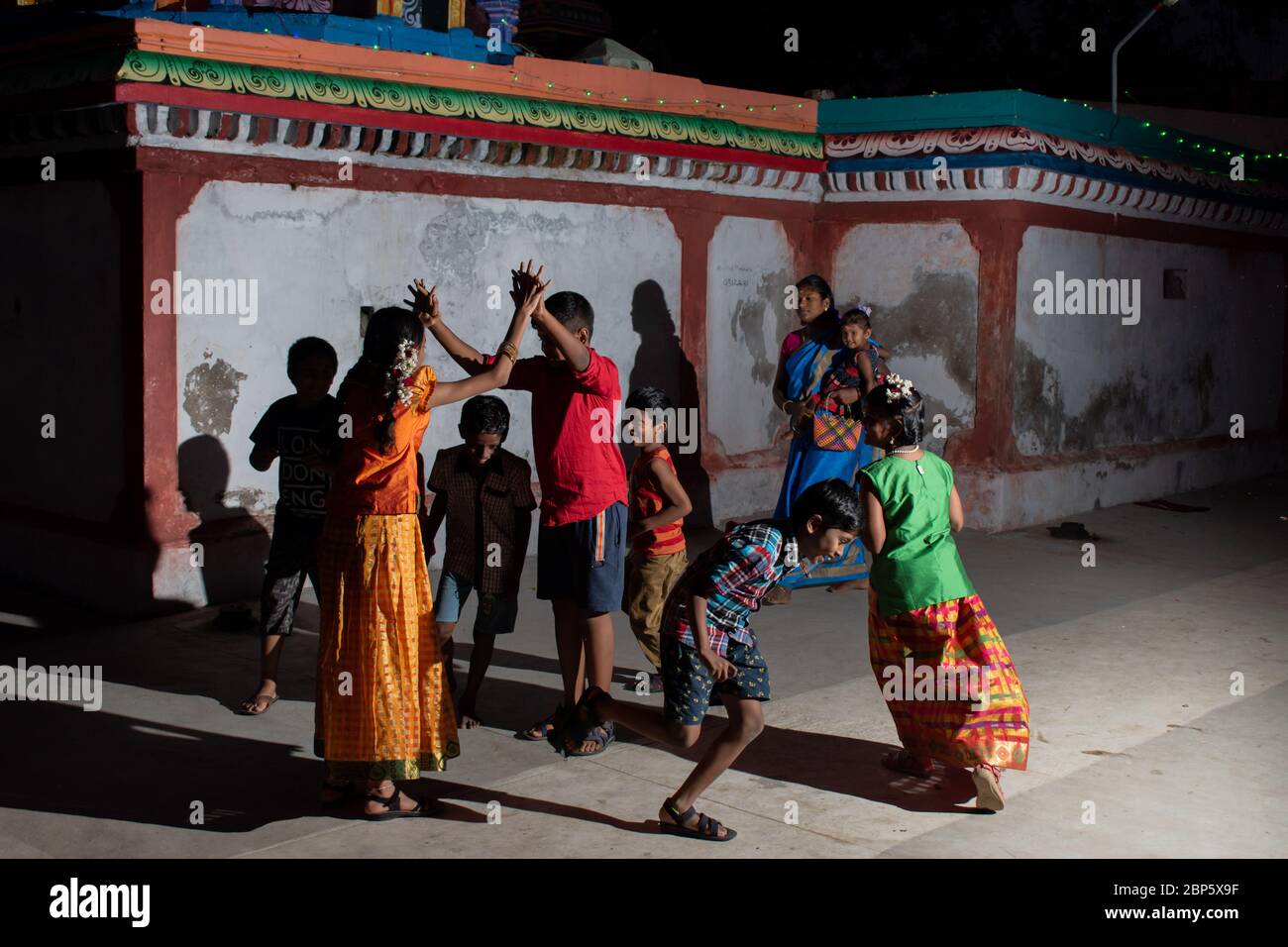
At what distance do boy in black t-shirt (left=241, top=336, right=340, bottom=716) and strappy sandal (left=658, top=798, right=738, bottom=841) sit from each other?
72.1 inches

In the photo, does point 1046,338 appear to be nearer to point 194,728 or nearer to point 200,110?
point 200,110

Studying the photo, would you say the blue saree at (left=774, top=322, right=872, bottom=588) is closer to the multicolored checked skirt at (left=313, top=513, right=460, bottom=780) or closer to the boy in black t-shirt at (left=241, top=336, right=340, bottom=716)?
the boy in black t-shirt at (left=241, top=336, right=340, bottom=716)

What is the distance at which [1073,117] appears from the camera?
9906mm

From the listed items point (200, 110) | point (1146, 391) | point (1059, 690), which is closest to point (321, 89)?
point (200, 110)

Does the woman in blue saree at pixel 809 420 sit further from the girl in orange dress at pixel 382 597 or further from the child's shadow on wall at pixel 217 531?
the girl in orange dress at pixel 382 597

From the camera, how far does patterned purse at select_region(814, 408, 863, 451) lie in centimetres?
771

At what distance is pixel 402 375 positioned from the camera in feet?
14.4

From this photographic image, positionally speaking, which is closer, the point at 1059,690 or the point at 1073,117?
the point at 1059,690

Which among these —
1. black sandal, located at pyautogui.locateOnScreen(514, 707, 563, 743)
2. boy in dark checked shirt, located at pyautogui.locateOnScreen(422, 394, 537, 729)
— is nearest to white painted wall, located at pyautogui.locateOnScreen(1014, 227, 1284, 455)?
boy in dark checked shirt, located at pyautogui.locateOnScreen(422, 394, 537, 729)

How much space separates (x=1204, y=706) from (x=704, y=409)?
4.55 meters

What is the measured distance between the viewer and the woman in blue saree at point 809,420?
773 cm

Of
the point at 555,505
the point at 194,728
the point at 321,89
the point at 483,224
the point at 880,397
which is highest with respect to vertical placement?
the point at 321,89

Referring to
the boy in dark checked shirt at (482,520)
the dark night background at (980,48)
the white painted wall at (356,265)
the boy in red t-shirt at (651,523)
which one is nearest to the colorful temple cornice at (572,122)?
the white painted wall at (356,265)

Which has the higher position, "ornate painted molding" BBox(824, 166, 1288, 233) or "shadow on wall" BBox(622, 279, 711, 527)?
"ornate painted molding" BBox(824, 166, 1288, 233)
